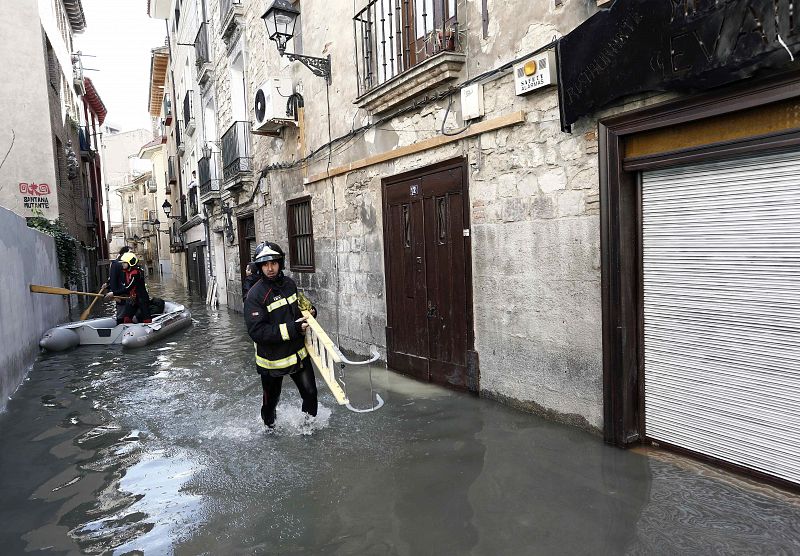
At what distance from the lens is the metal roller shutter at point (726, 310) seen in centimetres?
354

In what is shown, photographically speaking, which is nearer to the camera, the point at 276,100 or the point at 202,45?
the point at 276,100

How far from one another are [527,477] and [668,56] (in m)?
3.00

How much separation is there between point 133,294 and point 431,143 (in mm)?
7944

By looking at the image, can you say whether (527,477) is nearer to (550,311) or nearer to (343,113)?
(550,311)

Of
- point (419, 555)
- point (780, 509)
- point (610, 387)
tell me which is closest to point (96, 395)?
point (419, 555)

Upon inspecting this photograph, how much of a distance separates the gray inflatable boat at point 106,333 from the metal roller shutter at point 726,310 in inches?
368

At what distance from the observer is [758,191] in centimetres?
363

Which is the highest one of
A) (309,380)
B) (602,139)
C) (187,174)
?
(187,174)

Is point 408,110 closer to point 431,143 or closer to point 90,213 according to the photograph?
point 431,143

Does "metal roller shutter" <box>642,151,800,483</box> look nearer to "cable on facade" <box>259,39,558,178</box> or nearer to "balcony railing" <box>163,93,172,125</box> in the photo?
"cable on facade" <box>259,39,558,178</box>

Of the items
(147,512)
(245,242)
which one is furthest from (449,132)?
(245,242)

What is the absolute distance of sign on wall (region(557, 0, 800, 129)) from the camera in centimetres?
317

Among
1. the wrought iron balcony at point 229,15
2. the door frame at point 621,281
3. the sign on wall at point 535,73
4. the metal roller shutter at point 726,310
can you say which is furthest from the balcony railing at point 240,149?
the metal roller shutter at point 726,310

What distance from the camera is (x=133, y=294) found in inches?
457
